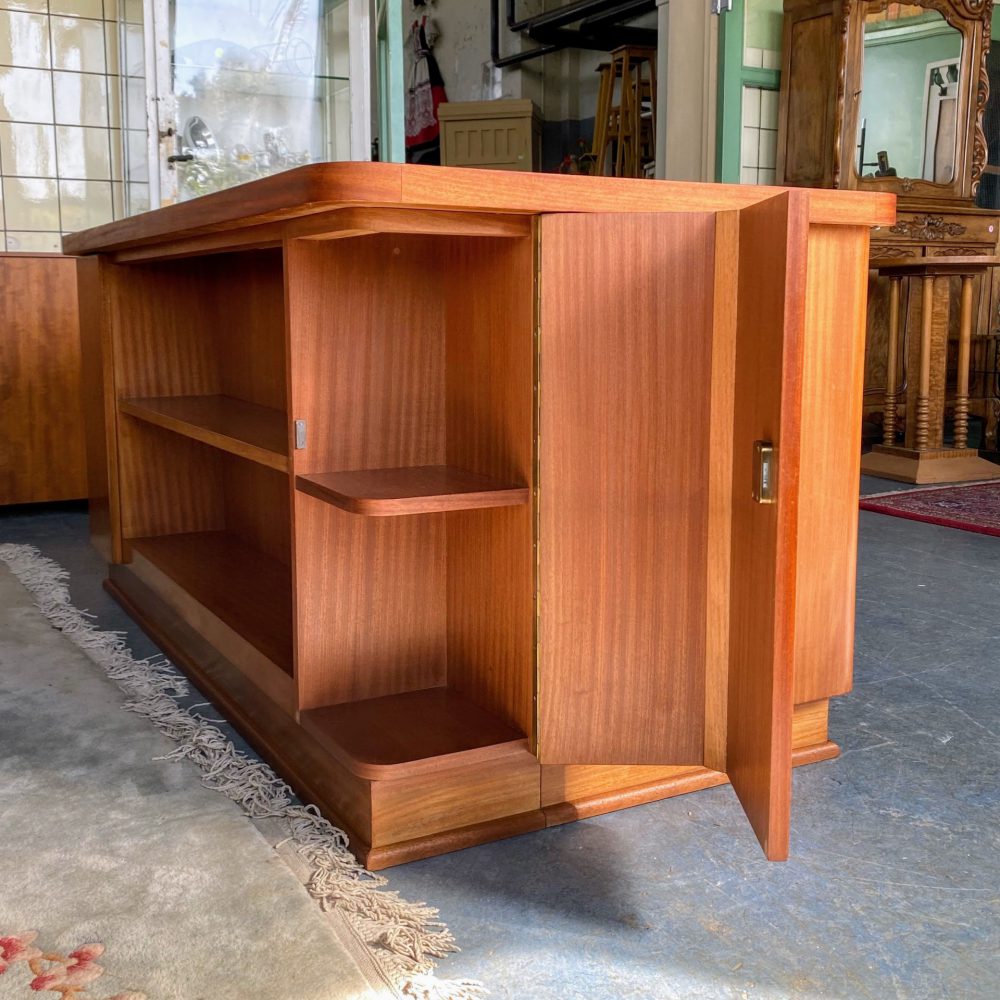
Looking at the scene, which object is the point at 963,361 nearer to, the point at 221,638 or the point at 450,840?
the point at 221,638

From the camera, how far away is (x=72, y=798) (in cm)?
158

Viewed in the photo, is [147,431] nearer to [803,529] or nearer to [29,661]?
[29,661]

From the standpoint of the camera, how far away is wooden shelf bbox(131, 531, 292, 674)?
1885 mm

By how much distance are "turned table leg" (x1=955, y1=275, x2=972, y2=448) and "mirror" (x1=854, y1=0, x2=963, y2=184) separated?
36.1 inches

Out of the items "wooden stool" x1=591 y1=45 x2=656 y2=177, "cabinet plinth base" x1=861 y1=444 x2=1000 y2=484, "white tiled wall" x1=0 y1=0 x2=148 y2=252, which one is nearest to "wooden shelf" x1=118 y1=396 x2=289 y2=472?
"white tiled wall" x1=0 y1=0 x2=148 y2=252

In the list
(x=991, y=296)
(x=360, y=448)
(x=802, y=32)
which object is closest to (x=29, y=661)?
(x=360, y=448)

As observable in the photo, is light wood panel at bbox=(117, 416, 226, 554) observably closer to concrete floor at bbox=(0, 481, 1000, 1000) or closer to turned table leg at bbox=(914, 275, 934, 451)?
concrete floor at bbox=(0, 481, 1000, 1000)

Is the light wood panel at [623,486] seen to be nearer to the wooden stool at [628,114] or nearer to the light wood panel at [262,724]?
the light wood panel at [262,724]

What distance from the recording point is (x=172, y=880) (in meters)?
1.34

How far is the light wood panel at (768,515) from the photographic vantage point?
1.12 meters

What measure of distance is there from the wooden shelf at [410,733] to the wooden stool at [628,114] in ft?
17.0

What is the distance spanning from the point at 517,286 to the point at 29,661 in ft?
4.57

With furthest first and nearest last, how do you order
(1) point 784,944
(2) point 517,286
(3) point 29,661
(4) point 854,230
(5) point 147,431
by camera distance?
(5) point 147,431
(3) point 29,661
(4) point 854,230
(2) point 517,286
(1) point 784,944

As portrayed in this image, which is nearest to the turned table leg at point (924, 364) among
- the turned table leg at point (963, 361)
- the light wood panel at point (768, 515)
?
the turned table leg at point (963, 361)
